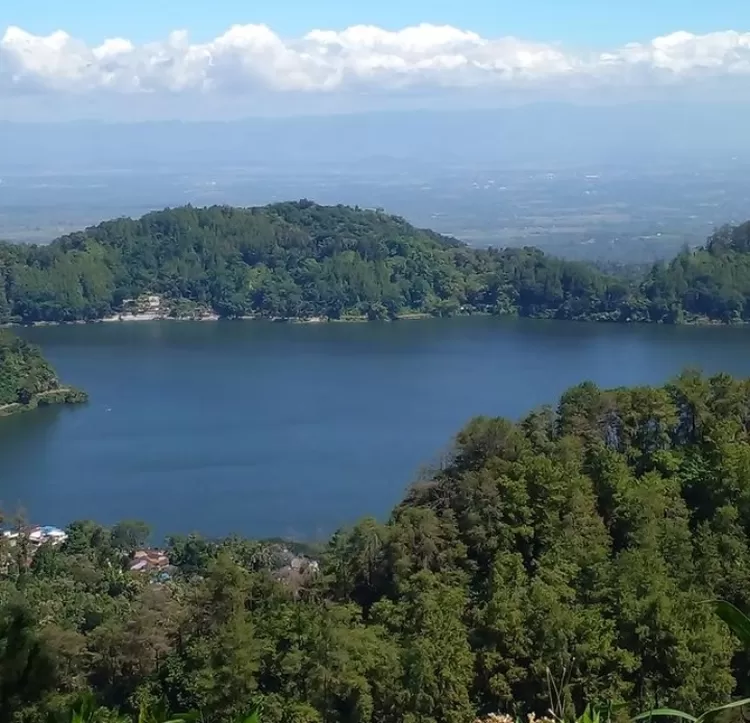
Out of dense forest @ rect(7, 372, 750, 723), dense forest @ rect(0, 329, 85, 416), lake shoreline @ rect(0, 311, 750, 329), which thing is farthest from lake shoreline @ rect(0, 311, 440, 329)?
dense forest @ rect(7, 372, 750, 723)

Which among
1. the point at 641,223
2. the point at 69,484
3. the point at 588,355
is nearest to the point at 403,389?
the point at 588,355

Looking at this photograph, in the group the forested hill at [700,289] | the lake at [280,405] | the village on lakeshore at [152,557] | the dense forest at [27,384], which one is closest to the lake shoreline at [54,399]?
the dense forest at [27,384]

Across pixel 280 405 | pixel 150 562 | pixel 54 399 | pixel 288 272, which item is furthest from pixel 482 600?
pixel 288 272

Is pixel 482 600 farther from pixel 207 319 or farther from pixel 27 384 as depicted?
pixel 207 319

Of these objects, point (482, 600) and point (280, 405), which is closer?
point (482, 600)

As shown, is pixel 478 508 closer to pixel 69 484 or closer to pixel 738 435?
pixel 738 435

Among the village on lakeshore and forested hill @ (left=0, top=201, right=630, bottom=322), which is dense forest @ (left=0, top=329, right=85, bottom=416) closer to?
the village on lakeshore

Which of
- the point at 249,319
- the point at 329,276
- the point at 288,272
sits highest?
the point at 288,272
